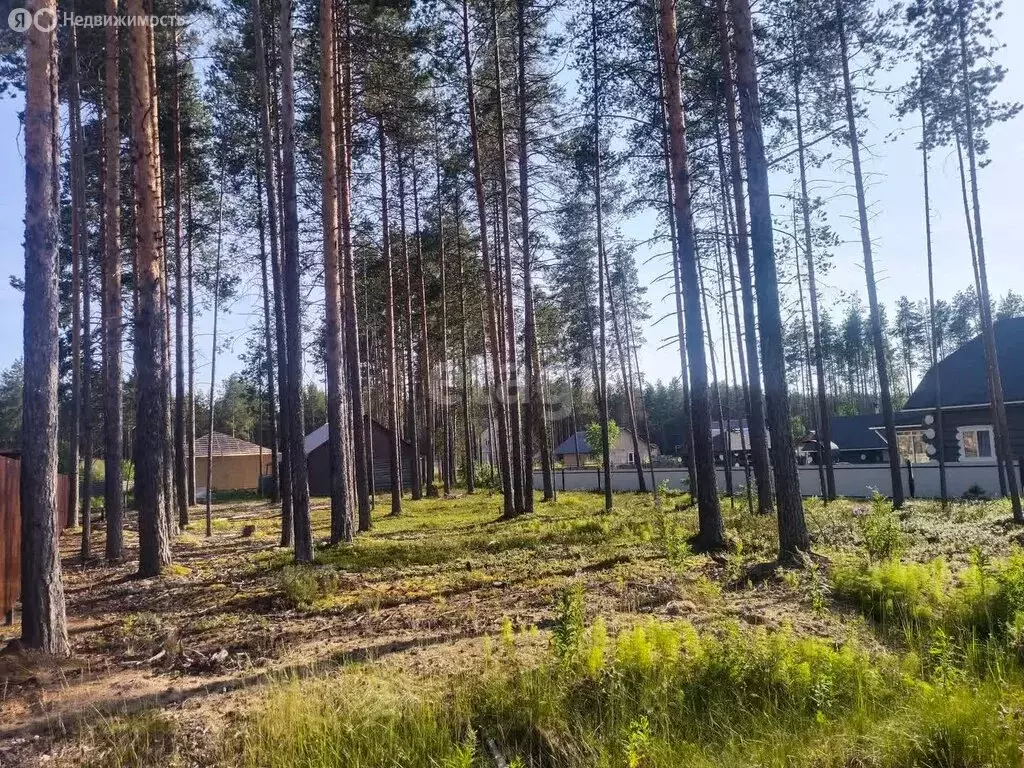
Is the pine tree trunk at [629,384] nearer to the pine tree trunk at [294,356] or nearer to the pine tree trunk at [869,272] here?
the pine tree trunk at [869,272]

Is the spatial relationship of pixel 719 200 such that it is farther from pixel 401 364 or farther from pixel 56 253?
pixel 401 364

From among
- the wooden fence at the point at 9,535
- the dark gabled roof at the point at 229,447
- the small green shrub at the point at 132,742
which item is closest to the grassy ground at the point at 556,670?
the small green shrub at the point at 132,742

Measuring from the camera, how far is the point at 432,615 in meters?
6.71

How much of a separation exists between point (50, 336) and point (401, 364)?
29.1 meters

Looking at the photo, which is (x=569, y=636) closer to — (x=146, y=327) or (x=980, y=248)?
(x=146, y=327)

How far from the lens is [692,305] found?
10039 mm

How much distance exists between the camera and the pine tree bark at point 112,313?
11383 millimetres

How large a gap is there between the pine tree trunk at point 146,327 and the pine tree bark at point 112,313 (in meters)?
1.80

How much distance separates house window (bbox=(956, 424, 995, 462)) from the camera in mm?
21031

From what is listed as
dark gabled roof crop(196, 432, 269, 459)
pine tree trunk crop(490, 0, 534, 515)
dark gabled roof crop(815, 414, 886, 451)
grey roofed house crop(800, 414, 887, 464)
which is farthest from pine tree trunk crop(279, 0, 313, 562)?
dark gabled roof crop(196, 432, 269, 459)

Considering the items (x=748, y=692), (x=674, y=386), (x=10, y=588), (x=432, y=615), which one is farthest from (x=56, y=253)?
(x=674, y=386)

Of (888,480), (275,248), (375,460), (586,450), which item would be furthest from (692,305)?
(586,450)

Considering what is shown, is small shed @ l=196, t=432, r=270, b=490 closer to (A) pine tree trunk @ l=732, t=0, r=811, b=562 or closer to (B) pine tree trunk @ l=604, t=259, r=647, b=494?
(B) pine tree trunk @ l=604, t=259, r=647, b=494

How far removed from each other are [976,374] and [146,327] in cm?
2430
